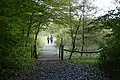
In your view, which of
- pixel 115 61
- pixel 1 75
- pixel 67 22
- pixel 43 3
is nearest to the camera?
pixel 115 61

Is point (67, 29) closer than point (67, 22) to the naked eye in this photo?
No

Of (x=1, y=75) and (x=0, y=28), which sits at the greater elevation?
(x=0, y=28)

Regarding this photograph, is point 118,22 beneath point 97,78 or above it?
above

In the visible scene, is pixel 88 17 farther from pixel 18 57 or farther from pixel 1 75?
pixel 1 75

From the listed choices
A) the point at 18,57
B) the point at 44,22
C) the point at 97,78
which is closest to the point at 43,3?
the point at 44,22

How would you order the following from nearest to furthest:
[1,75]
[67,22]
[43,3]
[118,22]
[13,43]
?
[118,22]
[1,75]
[13,43]
[43,3]
[67,22]

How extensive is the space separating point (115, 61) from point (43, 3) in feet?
25.5

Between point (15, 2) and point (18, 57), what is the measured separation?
2.57 metres

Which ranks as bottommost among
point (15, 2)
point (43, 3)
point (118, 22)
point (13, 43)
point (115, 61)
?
point (115, 61)

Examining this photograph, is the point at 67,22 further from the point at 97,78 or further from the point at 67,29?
the point at 97,78

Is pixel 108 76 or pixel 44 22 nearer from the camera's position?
pixel 108 76

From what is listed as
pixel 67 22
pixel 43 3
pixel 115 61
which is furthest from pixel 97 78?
pixel 67 22

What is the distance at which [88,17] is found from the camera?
18.8m

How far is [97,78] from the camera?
8633 mm
